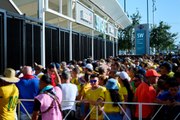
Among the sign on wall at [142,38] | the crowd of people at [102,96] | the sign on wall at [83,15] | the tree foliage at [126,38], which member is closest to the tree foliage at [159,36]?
the tree foliage at [126,38]

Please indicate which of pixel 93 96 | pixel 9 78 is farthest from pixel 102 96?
pixel 9 78

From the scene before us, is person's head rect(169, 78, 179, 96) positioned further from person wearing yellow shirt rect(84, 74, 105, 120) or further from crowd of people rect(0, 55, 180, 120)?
person wearing yellow shirt rect(84, 74, 105, 120)

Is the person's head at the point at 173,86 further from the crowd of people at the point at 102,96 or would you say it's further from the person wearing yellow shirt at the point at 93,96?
the person wearing yellow shirt at the point at 93,96

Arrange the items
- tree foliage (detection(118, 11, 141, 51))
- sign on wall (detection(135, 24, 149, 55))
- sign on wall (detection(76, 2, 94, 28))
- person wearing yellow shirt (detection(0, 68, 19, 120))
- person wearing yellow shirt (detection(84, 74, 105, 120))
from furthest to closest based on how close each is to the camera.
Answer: tree foliage (detection(118, 11, 141, 51)) → sign on wall (detection(135, 24, 149, 55)) → sign on wall (detection(76, 2, 94, 28)) → person wearing yellow shirt (detection(84, 74, 105, 120)) → person wearing yellow shirt (detection(0, 68, 19, 120))

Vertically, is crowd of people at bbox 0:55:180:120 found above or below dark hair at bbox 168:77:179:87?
below

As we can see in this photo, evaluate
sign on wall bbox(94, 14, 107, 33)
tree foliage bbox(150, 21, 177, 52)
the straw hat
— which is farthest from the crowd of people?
tree foliage bbox(150, 21, 177, 52)

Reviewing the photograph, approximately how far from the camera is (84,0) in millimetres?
25109

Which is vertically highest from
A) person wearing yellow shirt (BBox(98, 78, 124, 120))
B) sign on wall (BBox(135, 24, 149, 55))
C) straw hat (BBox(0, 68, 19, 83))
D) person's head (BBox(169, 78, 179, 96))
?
sign on wall (BBox(135, 24, 149, 55))

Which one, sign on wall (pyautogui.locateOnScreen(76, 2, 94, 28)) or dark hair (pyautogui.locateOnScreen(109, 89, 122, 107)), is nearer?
dark hair (pyautogui.locateOnScreen(109, 89, 122, 107))

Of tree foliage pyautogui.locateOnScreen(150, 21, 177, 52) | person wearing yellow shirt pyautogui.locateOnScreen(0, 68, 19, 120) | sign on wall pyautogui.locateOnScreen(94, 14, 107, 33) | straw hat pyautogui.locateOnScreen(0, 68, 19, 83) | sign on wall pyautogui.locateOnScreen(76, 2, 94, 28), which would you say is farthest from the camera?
tree foliage pyautogui.locateOnScreen(150, 21, 177, 52)

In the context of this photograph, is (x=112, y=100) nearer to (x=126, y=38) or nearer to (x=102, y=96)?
(x=102, y=96)

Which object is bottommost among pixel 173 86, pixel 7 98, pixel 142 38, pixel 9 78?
pixel 7 98

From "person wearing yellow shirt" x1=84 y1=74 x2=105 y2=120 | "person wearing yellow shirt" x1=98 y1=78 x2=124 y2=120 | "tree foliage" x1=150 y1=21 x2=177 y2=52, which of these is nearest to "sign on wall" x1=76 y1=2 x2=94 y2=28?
"person wearing yellow shirt" x1=84 y1=74 x2=105 y2=120

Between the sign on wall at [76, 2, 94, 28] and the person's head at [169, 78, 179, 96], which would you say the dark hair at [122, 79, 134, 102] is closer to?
the person's head at [169, 78, 179, 96]
